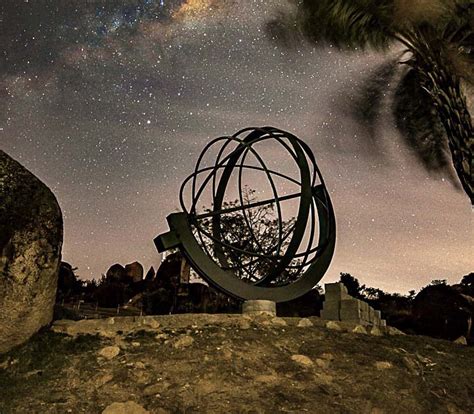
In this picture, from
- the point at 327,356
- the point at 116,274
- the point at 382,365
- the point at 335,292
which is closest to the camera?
the point at 382,365

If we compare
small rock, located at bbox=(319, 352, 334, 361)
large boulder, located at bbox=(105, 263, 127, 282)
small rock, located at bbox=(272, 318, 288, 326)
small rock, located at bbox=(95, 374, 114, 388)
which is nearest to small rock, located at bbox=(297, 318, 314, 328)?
small rock, located at bbox=(272, 318, 288, 326)

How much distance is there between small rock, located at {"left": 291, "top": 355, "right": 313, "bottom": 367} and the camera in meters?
5.88

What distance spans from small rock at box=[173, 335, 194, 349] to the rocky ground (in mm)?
12

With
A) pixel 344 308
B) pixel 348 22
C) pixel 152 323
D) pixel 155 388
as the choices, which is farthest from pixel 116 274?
pixel 155 388

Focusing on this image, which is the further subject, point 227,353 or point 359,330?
point 359,330

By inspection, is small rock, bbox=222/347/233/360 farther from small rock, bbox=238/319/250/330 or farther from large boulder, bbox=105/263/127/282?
large boulder, bbox=105/263/127/282

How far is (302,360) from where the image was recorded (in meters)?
5.93

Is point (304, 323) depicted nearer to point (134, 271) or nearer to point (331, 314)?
point (331, 314)

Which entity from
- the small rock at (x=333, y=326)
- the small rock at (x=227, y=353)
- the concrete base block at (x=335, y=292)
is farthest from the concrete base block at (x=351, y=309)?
the small rock at (x=227, y=353)

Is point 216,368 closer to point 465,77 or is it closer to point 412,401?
point 412,401

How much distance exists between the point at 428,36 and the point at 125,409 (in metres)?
10.0

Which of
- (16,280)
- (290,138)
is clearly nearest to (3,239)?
(16,280)

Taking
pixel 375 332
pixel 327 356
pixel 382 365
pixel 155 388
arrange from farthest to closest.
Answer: pixel 375 332 < pixel 327 356 < pixel 382 365 < pixel 155 388

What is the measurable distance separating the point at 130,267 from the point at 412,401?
1142 inches
